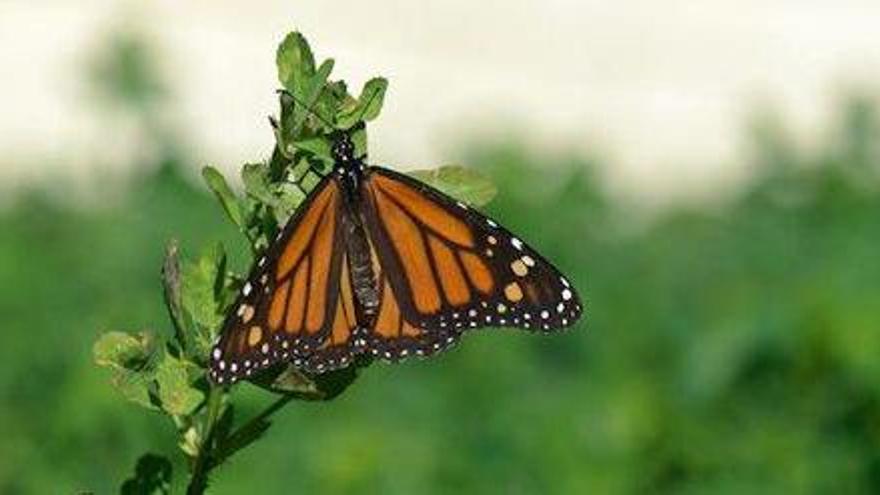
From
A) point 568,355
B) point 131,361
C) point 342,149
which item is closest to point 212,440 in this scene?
point 131,361

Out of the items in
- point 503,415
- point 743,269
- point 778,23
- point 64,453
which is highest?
point 778,23

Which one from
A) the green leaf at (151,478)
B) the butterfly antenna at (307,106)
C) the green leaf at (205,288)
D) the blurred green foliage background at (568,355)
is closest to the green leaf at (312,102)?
the butterfly antenna at (307,106)

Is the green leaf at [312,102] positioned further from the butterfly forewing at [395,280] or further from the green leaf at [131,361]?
the green leaf at [131,361]

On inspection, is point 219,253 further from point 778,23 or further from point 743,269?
point 778,23

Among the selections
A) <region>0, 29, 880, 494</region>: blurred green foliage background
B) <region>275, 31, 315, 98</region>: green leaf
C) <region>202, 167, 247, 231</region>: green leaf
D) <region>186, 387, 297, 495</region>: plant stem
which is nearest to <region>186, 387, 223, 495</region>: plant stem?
<region>186, 387, 297, 495</region>: plant stem

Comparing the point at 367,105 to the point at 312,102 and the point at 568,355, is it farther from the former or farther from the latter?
the point at 568,355

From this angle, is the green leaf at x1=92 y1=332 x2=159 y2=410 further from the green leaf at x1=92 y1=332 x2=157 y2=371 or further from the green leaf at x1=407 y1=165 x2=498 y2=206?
the green leaf at x1=407 y1=165 x2=498 y2=206

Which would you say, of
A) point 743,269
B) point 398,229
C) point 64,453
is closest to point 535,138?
point 743,269
